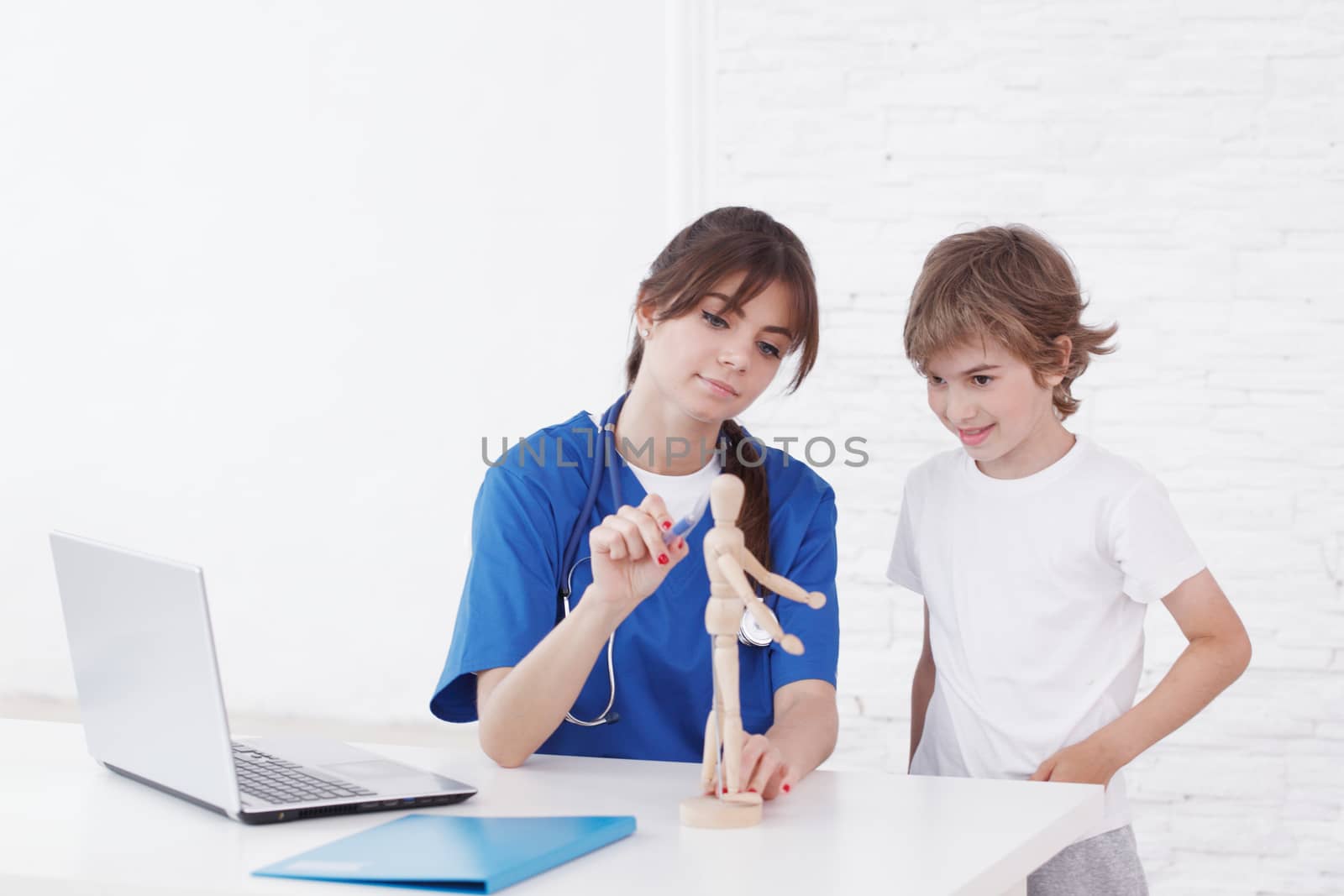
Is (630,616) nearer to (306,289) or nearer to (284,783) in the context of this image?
(284,783)

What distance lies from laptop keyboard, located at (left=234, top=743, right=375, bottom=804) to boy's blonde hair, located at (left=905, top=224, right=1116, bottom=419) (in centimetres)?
100

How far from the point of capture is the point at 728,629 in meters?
1.23

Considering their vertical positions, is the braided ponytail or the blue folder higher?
the braided ponytail

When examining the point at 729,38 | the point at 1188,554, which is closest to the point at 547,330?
the point at 729,38

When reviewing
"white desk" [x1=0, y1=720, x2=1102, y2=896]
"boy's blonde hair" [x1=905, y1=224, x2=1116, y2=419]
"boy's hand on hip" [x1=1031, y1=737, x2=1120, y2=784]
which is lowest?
"boy's hand on hip" [x1=1031, y1=737, x2=1120, y2=784]

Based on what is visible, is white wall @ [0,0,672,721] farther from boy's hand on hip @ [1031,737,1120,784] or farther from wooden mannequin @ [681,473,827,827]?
wooden mannequin @ [681,473,827,827]

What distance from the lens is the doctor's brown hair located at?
168 centimetres

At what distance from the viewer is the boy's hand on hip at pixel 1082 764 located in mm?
1635

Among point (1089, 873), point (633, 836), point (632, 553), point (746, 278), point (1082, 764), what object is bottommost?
point (1089, 873)

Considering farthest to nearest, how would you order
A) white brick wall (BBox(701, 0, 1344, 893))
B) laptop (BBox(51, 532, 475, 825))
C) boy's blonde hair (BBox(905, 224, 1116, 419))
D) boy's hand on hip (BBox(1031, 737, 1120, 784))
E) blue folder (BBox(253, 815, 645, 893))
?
1. white brick wall (BBox(701, 0, 1344, 893))
2. boy's blonde hair (BBox(905, 224, 1116, 419))
3. boy's hand on hip (BBox(1031, 737, 1120, 784))
4. laptop (BBox(51, 532, 475, 825))
5. blue folder (BBox(253, 815, 645, 893))

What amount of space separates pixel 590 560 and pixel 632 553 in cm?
42

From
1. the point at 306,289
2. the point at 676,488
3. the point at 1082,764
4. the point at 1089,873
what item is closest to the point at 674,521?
the point at 676,488

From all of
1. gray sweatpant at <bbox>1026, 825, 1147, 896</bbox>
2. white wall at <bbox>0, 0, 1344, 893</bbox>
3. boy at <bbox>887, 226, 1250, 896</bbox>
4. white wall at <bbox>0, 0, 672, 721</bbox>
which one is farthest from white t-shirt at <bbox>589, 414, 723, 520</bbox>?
white wall at <bbox>0, 0, 672, 721</bbox>

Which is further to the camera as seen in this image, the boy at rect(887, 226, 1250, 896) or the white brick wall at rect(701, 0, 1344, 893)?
the white brick wall at rect(701, 0, 1344, 893)
